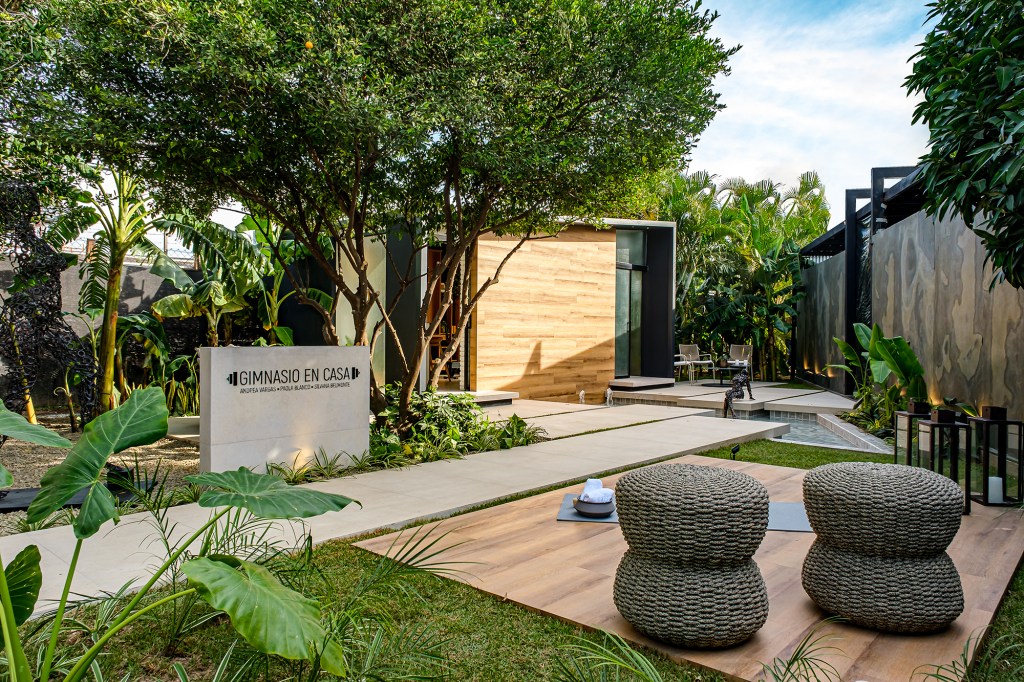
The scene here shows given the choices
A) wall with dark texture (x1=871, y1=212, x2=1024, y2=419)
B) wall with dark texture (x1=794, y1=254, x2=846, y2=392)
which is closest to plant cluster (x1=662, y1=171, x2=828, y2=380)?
wall with dark texture (x1=794, y1=254, x2=846, y2=392)

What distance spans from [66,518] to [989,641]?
518 centimetres

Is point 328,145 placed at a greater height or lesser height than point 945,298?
greater

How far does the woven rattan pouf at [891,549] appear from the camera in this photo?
2695mm

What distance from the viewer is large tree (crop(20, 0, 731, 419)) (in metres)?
5.03

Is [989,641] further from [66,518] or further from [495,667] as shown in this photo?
[66,518]

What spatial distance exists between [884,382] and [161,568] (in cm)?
861

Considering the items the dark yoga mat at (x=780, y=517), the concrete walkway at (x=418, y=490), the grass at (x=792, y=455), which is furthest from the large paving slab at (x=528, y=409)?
the dark yoga mat at (x=780, y=517)

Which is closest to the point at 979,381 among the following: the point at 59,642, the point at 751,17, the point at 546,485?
the point at 546,485

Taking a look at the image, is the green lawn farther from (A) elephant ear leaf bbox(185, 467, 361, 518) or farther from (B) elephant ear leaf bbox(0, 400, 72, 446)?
(B) elephant ear leaf bbox(0, 400, 72, 446)

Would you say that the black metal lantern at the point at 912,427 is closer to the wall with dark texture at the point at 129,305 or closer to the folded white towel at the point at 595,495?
the folded white towel at the point at 595,495

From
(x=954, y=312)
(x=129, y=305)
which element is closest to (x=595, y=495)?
(x=954, y=312)

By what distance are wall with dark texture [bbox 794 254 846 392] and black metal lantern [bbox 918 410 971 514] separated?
892 cm

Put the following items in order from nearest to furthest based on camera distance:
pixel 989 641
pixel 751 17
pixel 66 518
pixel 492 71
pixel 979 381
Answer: pixel 989 641
pixel 66 518
pixel 492 71
pixel 979 381
pixel 751 17

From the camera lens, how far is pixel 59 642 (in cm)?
266
